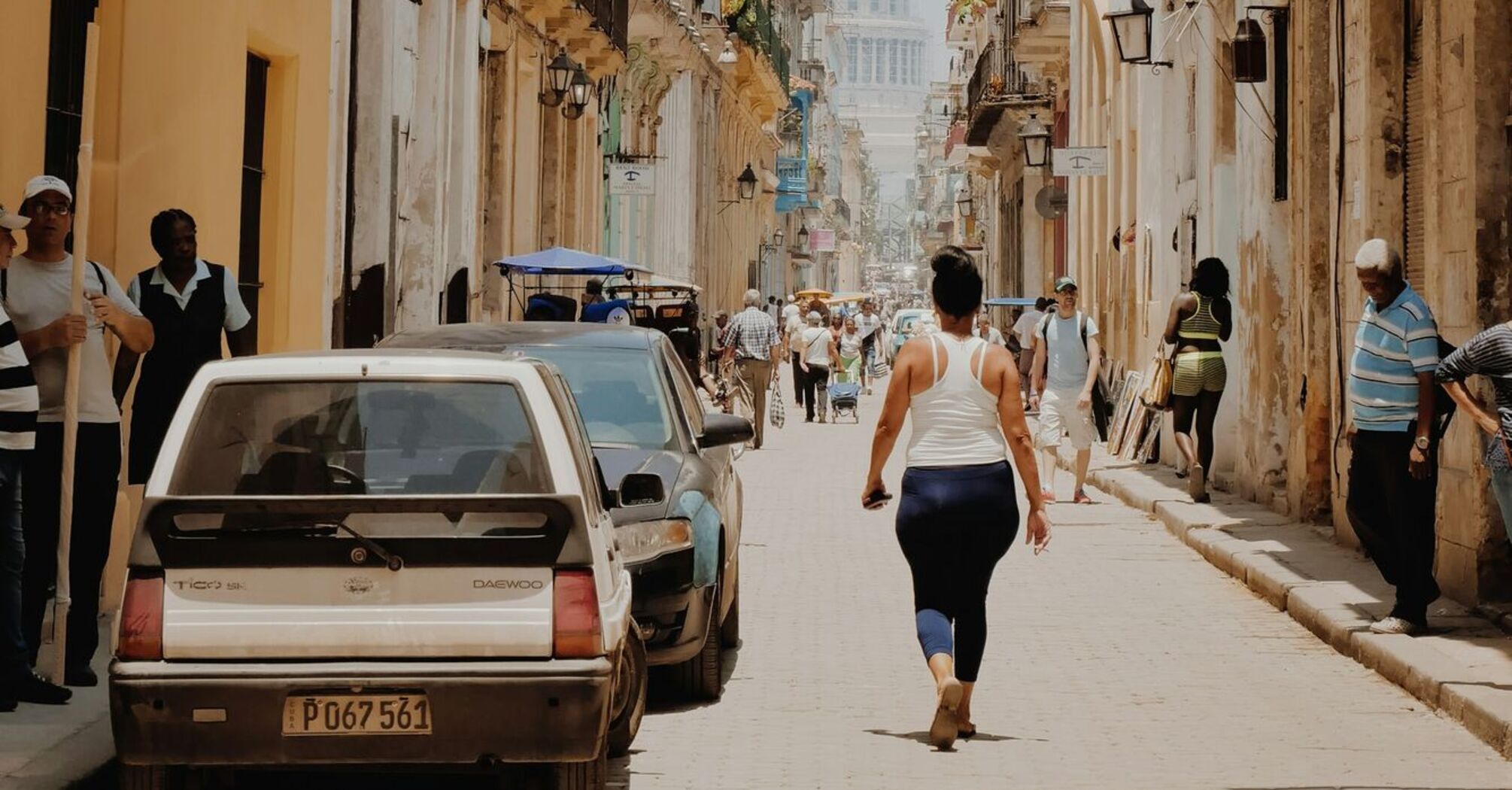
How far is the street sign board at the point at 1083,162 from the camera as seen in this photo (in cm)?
2541

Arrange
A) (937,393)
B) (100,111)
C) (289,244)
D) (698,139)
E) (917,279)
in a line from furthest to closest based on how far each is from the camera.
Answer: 1. (917,279)
2. (698,139)
3. (289,244)
4. (100,111)
5. (937,393)

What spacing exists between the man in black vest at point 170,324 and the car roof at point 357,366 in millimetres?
2765

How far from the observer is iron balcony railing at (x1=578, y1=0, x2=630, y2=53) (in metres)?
27.3

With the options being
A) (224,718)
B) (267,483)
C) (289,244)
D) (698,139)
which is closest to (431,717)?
(224,718)

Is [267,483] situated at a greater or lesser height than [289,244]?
lesser

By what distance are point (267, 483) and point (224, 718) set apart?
0.77m

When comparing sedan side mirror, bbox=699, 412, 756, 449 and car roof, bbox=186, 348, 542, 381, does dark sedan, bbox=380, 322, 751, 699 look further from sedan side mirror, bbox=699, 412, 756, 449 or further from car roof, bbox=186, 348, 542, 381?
car roof, bbox=186, 348, 542, 381

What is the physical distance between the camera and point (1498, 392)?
8.82 m

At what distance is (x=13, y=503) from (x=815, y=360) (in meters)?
25.3

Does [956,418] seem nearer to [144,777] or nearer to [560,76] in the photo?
[144,777]

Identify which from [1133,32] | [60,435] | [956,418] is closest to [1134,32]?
[1133,32]

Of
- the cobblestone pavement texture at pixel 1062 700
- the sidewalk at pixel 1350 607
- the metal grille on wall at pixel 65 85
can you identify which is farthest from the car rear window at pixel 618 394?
the sidewalk at pixel 1350 607

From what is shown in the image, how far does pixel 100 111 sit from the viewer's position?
11000mm

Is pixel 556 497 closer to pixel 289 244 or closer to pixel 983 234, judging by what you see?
pixel 289 244
